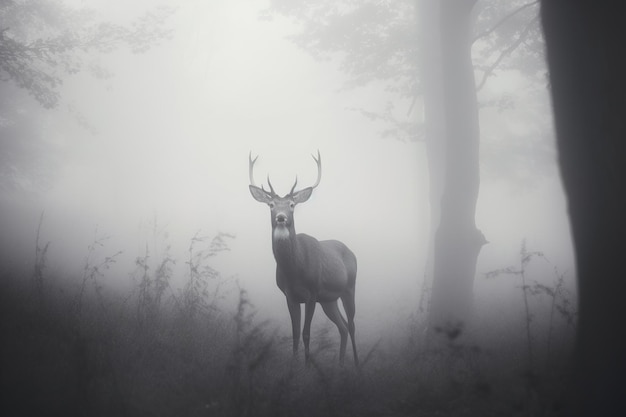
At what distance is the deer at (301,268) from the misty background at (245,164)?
5.10ft

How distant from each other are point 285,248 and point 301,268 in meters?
0.36

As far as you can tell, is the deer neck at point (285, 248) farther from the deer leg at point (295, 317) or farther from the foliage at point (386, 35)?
the foliage at point (386, 35)

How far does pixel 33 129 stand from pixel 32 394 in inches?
699

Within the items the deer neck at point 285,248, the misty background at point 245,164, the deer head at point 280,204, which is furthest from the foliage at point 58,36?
the deer neck at point 285,248

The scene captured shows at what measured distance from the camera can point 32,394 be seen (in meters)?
3.60

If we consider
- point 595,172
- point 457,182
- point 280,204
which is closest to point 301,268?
point 280,204

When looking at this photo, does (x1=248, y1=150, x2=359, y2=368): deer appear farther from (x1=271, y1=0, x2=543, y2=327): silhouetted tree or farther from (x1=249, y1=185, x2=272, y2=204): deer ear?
(x1=271, y1=0, x2=543, y2=327): silhouetted tree

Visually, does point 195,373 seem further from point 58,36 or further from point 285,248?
point 58,36

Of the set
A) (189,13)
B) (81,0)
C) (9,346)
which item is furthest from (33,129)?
(9,346)

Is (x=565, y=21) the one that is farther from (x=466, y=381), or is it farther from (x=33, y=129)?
(x=33, y=129)

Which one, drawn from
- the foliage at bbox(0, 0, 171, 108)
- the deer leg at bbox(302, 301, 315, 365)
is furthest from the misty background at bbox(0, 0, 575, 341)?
the deer leg at bbox(302, 301, 315, 365)

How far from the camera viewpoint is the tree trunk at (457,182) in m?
7.61

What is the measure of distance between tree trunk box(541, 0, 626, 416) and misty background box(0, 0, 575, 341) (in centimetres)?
444

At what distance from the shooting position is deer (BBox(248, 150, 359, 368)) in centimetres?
581
